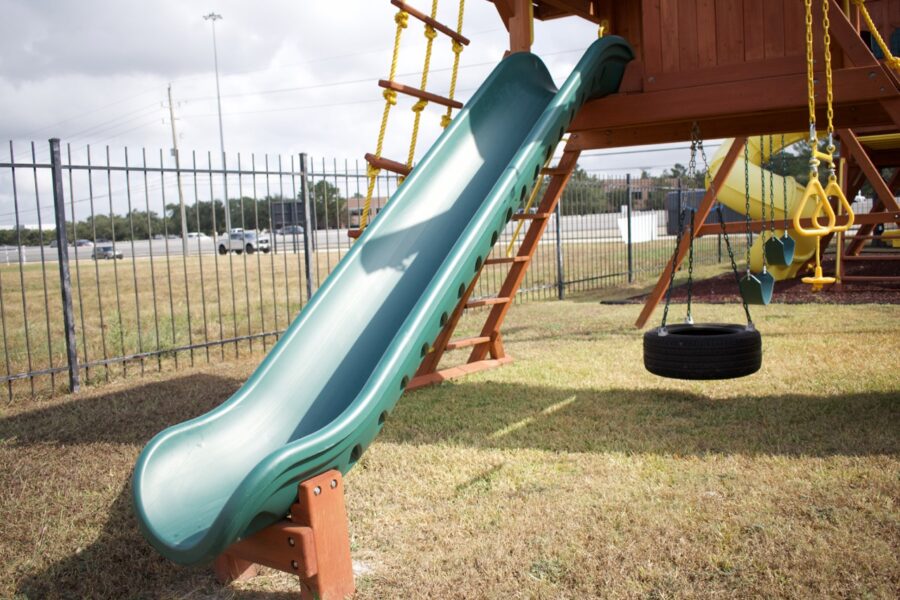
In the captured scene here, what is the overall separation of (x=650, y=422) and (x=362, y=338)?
2.15m

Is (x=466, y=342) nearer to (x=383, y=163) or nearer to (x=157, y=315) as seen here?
(x=383, y=163)

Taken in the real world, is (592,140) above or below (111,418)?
above

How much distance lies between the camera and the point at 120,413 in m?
5.47

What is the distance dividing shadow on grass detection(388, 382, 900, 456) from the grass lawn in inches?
0.8

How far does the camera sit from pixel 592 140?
5.76 meters

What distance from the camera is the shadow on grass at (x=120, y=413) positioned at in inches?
194

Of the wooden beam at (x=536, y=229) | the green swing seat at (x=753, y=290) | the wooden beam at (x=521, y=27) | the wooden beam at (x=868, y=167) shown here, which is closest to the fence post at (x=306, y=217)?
the wooden beam at (x=536, y=229)

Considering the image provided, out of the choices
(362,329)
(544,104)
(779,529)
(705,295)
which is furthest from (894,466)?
(705,295)

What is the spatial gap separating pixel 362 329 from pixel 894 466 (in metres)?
2.80

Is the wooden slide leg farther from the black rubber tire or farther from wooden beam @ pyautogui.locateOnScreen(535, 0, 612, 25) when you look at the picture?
wooden beam @ pyautogui.locateOnScreen(535, 0, 612, 25)

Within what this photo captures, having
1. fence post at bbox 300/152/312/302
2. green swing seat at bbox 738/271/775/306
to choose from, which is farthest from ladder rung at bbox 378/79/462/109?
fence post at bbox 300/152/312/302

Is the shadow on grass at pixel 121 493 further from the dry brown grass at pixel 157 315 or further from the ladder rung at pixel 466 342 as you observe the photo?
the ladder rung at pixel 466 342

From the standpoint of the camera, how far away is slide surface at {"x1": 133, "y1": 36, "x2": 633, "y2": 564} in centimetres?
257

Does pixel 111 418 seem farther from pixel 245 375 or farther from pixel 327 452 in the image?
pixel 327 452
